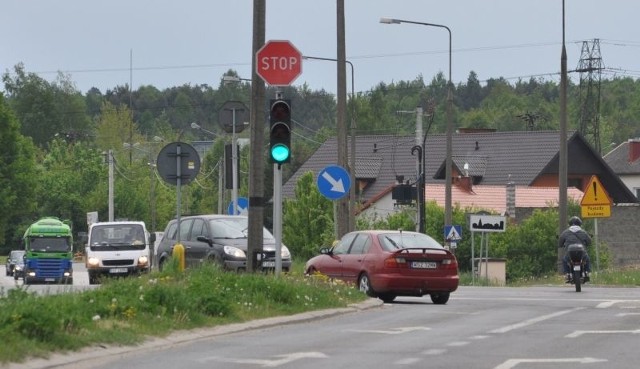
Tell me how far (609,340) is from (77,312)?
569 cm

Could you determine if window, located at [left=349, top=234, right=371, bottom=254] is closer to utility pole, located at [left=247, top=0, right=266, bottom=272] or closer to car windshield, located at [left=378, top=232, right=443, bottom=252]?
car windshield, located at [left=378, top=232, right=443, bottom=252]

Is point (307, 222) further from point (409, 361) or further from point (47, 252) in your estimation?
point (409, 361)

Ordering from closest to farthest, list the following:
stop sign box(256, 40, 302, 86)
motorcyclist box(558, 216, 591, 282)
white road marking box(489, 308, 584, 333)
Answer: white road marking box(489, 308, 584, 333) < stop sign box(256, 40, 302, 86) < motorcyclist box(558, 216, 591, 282)

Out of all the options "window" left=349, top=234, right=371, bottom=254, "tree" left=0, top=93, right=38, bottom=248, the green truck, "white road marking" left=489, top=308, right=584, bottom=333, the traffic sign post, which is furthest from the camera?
"tree" left=0, top=93, right=38, bottom=248

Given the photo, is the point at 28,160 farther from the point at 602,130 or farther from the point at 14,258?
the point at 602,130

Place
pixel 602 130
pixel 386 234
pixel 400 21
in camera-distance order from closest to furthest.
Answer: pixel 386 234 < pixel 400 21 < pixel 602 130

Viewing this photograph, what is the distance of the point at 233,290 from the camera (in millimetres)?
20500

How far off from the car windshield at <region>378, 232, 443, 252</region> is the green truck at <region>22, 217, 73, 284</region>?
27029 millimetres

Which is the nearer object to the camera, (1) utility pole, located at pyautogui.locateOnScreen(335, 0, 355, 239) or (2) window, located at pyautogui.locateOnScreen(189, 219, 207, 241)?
(2) window, located at pyautogui.locateOnScreen(189, 219, 207, 241)

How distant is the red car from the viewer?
87.1 feet

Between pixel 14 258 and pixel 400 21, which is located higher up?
pixel 400 21

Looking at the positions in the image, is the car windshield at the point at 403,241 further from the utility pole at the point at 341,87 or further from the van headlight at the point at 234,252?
the utility pole at the point at 341,87

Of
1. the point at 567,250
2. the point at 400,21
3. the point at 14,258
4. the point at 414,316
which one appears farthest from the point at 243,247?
the point at 14,258

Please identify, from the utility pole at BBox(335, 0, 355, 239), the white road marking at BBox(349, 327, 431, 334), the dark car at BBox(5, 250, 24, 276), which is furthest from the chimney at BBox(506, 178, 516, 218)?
the white road marking at BBox(349, 327, 431, 334)
